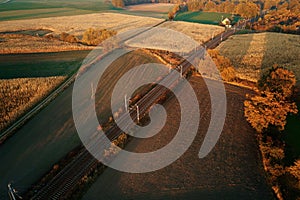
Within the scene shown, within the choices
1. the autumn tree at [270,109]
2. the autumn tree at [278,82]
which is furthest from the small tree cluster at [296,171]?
the autumn tree at [278,82]

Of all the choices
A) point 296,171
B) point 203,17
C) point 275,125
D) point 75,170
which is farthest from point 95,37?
point 203,17

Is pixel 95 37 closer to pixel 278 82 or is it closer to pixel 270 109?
pixel 278 82

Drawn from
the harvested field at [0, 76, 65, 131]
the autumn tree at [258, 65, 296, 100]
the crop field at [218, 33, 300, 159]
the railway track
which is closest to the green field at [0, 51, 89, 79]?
the harvested field at [0, 76, 65, 131]

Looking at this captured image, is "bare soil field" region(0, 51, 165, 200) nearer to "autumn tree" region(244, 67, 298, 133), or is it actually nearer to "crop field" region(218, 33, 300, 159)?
"autumn tree" region(244, 67, 298, 133)

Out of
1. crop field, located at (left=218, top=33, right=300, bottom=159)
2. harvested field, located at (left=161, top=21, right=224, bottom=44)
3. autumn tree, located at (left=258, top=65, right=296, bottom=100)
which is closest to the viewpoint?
autumn tree, located at (left=258, top=65, right=296, bottom=100)

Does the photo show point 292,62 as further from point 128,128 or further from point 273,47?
point 128,128

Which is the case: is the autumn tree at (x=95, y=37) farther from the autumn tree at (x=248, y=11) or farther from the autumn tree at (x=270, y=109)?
the autumn tree at (x=248, y=11)

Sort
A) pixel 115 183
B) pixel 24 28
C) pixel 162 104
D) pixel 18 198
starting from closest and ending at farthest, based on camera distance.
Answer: pixel 18 198
pixel 115 183
pixel 162 104
pixel 24 28

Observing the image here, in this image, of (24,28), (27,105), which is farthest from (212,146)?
(24,28)
